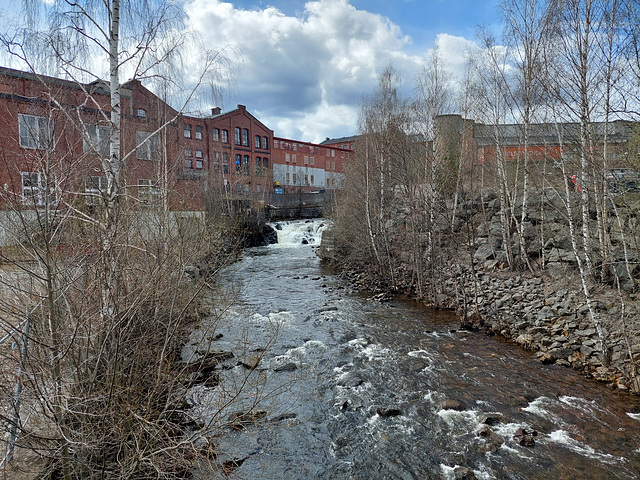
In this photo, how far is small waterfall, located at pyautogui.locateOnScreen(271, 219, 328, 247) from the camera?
28.6 meters

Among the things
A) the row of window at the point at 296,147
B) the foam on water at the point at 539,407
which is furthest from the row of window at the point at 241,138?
the foam on water at the point at 539,407

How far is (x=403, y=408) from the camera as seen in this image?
6.44 metres

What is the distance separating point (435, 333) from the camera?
1003cm

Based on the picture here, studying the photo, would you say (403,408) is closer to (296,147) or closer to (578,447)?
(578,447)

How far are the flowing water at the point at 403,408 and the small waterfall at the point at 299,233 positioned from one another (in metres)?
18.0

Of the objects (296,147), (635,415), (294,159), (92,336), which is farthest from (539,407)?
(296,147)

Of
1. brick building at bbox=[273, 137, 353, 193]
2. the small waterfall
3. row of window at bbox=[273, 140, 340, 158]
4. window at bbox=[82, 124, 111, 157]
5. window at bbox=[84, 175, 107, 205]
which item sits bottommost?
the small waterfall

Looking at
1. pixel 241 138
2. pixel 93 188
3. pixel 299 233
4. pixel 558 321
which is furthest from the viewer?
pixel 241 138

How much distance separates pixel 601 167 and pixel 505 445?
6.54 meters

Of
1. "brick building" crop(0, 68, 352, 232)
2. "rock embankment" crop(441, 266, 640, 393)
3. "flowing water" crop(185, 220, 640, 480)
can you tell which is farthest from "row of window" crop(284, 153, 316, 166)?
"flowing water" crop(185, 220, 640, 480)

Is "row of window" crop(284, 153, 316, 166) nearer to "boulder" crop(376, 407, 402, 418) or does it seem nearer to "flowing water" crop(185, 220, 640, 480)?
"flowing water" crop(185, 220, 640, 480)

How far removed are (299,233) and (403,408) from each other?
2369 centimetres

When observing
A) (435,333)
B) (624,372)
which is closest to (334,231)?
(435,333)

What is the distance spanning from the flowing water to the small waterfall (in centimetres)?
1798
